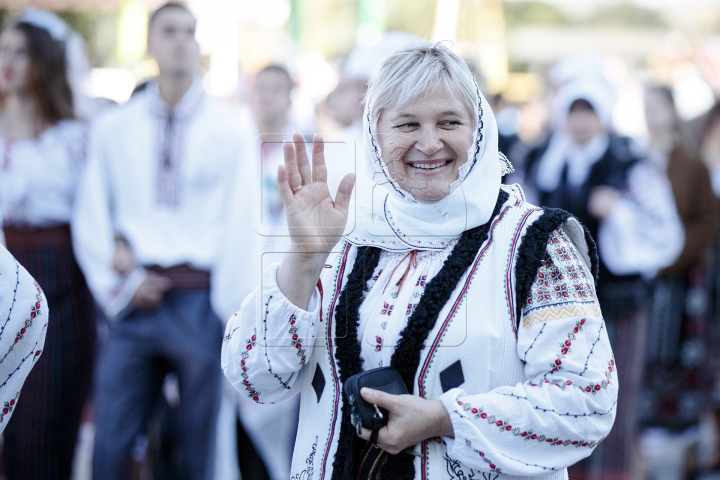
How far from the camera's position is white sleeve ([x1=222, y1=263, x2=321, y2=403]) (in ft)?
6.75

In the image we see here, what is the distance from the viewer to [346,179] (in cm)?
205

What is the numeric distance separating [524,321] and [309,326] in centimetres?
49

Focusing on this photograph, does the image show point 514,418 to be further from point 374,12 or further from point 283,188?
point 374,12

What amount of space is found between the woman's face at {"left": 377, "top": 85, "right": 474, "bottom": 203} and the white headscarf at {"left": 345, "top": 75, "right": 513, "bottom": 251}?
0.02 m

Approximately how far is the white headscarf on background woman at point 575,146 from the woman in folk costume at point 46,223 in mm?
2513

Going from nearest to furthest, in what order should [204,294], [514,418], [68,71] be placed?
1. [514,418]
2. [204,294]
3. [68,71]

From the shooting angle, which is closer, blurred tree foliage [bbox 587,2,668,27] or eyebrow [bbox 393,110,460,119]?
eyebrow [bbox 393,110,460,119]

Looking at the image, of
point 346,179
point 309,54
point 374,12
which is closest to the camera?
point 346,179

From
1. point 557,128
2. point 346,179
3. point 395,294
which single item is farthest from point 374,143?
point 557,128

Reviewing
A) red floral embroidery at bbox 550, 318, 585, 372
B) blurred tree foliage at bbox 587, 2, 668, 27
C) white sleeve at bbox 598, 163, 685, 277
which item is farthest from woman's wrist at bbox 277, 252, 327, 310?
blurred tree foliage at bbox 587, 2, 668, 27

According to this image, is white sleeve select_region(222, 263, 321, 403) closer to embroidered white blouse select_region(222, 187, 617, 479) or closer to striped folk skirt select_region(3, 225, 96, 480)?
embroidered white blouse select_region(222, 187, 617, 479)

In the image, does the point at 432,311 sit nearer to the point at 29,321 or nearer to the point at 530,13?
the point at 29,321

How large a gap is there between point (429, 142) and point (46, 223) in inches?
105

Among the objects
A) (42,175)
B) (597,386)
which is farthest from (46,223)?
(597,386)
